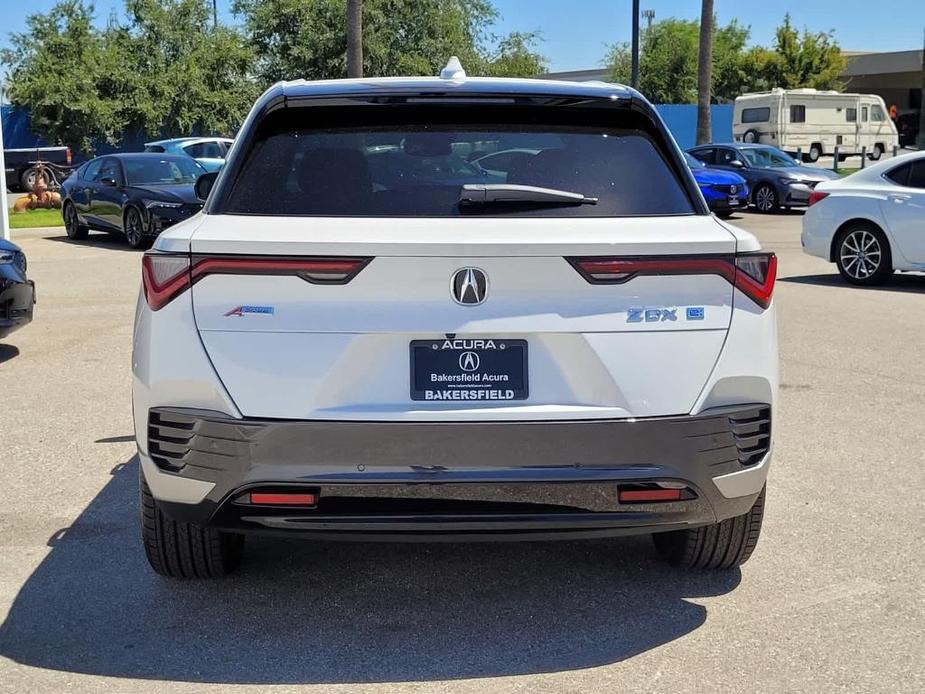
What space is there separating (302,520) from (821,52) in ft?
214

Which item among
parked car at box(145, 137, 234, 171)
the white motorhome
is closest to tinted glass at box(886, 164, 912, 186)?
parked car at box(145, 137, 234, 171)

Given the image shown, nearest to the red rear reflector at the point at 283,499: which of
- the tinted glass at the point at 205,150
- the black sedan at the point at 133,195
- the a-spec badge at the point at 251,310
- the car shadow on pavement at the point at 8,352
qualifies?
the a-spec badge at the point at 251,310

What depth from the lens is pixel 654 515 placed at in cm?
404

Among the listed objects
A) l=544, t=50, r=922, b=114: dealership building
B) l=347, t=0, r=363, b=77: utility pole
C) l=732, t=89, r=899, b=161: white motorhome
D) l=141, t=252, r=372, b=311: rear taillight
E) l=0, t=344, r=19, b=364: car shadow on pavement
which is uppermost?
l=544, t=50, r=922, b=114: dealership building

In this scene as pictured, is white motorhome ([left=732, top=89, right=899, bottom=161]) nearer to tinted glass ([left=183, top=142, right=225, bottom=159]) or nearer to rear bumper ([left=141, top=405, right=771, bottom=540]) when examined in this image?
tinted glass ([left=183, top=142, right=225, bottom=159])

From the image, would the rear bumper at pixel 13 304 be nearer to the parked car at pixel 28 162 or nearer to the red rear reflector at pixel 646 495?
the red rear reflector at pixel 646 495

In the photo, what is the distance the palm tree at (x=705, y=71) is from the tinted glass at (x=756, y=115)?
1149 centimetres

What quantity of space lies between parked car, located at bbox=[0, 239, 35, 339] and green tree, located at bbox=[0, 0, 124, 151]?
34.8 metres

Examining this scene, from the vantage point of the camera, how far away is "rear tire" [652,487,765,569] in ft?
15.2

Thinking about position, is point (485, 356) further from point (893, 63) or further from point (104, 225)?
point (893, 63)

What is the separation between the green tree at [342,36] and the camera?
149 ft

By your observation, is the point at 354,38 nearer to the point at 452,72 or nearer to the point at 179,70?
the point at 179,70

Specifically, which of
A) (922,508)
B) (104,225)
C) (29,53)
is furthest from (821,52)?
(922,508)

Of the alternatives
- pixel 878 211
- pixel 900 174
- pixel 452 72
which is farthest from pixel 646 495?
pixel 900 174
